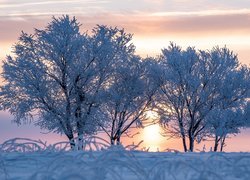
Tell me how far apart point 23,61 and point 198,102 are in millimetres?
11820

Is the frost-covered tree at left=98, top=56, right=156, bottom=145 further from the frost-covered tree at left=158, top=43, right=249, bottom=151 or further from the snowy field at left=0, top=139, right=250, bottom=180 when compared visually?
the snowy field at left=0, top=139, right=250, bottom=180

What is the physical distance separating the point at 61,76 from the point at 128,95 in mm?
4909

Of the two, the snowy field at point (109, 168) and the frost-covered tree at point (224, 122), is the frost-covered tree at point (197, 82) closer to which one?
the frost-covered tree at point (224, 122)

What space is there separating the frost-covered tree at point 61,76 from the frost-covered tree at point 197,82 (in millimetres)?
4393

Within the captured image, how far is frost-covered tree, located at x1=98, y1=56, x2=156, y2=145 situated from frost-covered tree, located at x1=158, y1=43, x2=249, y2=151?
3.46ft

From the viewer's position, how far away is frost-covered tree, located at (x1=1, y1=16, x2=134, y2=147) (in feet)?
114

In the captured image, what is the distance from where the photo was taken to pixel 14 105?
3575cm

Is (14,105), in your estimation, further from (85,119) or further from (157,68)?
(157,68)

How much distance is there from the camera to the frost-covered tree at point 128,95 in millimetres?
37688

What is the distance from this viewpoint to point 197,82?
124 feet

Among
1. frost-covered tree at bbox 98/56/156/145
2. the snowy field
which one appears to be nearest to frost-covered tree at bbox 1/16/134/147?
frost-covered tree at bbox 98/56/156/145

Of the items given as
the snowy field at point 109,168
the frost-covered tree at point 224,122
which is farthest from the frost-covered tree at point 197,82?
the snowy field at point 109,168

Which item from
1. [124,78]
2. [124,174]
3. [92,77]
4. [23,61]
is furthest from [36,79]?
[124,174]

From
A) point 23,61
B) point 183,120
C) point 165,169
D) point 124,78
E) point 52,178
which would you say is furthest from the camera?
point 183,120
